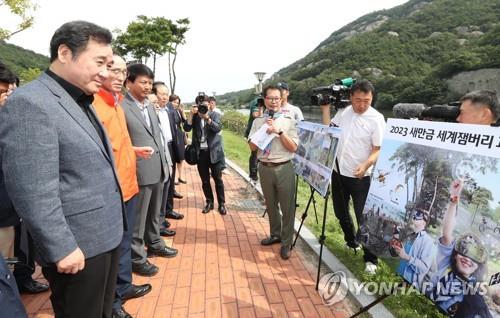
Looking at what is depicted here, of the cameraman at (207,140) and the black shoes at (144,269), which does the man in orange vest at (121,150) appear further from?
the cameraman at (207,140)

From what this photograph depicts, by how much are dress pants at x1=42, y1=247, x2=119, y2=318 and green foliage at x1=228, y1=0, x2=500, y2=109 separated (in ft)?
146

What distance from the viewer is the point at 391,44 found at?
6556 cm

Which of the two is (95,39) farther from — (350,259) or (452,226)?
(350,259)

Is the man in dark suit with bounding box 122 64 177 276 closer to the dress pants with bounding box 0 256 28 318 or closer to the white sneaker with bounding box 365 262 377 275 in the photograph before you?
the dress pants with bounding box 0 256 28 318

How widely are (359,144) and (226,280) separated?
2079mm

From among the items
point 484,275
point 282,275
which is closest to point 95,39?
point 484,275

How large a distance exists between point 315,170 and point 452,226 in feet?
5.94

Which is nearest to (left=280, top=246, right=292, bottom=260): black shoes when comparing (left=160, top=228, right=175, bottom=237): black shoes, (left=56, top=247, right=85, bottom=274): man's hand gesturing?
(left=160, top=228, right=175, bottom=237): black shoes

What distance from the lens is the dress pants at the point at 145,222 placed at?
2986mm

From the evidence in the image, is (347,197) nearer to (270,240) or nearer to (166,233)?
(270,240)

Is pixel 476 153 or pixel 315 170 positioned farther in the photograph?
pixel 315 170

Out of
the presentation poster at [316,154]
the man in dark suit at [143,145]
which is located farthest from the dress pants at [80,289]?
the presentation poster at [316,154]

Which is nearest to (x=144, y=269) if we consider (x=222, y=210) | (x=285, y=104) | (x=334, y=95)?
(x=222, y=210)

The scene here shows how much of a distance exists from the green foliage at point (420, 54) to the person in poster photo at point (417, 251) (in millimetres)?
43565
